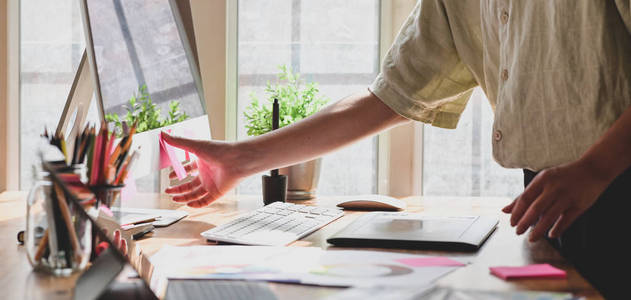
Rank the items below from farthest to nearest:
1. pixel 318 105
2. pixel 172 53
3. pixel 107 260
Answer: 1. pixel 318 105
2. pixel 172 53
3. pixel 107 260

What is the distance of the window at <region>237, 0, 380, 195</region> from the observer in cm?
235

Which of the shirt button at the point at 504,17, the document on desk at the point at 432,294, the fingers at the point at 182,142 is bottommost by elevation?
the document on desk at the point at 432,294

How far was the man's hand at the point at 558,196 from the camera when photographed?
33.3 inches

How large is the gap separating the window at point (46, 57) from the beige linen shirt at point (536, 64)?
148cm

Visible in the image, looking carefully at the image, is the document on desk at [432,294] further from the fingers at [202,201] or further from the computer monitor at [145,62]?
the fingers at [202,201]

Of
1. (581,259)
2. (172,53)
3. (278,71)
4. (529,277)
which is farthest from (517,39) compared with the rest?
(278,71)

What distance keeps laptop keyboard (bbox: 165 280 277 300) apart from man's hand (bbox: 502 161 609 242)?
1.17 feet

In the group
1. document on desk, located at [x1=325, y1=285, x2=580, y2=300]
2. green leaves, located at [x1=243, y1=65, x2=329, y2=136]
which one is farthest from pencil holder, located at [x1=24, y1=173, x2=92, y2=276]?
green leaves, located at [x1=243, y1=65, x2=329, y2=136]

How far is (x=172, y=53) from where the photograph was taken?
1.42m

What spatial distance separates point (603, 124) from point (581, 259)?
0.69 ft

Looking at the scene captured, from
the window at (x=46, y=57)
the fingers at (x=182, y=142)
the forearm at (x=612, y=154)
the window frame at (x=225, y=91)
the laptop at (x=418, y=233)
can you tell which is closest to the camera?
the forearm at (x=612, y=154)

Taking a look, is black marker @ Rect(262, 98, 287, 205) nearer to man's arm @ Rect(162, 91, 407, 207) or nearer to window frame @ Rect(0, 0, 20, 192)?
man's arm @ Rect(162, 91, 407, 207)

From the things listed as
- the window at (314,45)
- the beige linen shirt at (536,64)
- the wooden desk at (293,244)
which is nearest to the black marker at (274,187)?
the wooden desk at (293,244)

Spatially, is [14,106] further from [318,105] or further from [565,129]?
[565,129]
